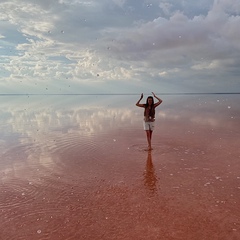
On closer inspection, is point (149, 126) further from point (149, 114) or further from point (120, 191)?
point (120, 191)

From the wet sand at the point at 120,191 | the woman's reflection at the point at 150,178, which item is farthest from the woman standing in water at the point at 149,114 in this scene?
the woman's reflection at the point at 150,178

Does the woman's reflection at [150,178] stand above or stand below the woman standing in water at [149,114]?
below

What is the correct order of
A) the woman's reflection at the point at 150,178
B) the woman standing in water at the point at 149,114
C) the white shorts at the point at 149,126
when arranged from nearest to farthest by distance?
the woman's reflection at the point at 150,178, the woman standing in water at the point at 149,114, the white shorts at the point at 149,126

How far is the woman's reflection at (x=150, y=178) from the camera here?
6.67 metres

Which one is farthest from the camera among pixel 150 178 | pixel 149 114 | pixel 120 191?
pixel 149 114

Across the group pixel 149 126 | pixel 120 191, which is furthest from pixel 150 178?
pixel 149 126

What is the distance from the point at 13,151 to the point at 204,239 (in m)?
8.31

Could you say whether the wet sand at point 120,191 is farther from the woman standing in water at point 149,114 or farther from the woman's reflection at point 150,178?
the woman standing in water at point 149,114

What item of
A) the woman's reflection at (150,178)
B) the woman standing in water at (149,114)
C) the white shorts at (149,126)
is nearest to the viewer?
the woman's reflection at (150,178)

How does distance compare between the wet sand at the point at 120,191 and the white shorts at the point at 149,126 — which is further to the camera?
the white shorts at the point at 149,126

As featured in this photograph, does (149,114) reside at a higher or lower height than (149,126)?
higher

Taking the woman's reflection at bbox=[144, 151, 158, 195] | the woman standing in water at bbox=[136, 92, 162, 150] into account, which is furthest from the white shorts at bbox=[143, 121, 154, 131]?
the woman's reflection at bbox=[144, 151, 158, 195]

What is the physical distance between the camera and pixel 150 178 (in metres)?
7.42

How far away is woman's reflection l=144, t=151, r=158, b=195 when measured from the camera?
6672 mm
